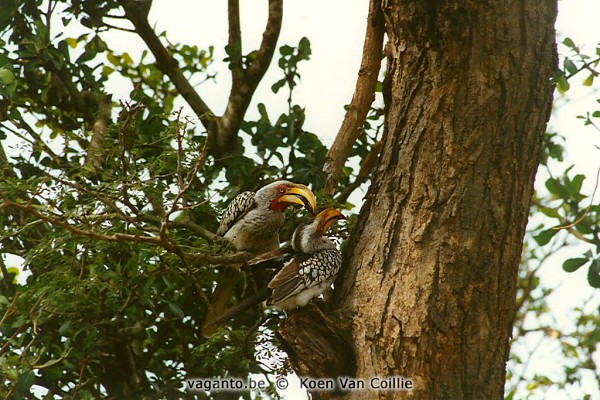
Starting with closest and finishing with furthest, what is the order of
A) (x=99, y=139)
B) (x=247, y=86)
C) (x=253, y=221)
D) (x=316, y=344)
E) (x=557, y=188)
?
1. (x=316, y=344)
2. (x=557, y=188)
3. (x=99, y=139)
4. (x=253, y=221)
5. (x=247, y=86)

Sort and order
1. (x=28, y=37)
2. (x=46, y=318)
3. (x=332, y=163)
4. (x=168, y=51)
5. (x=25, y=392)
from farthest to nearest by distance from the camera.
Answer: (x=168, y=51), (x=28, y=37), (x=332, y=163), (x=46, y=318), (x=25, y=392)

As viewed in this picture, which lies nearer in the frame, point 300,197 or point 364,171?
point 300,197

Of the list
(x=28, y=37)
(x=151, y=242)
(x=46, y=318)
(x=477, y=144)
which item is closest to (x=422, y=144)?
(x=477, y=144)

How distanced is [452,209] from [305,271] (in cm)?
55

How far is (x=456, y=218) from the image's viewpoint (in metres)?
2.58

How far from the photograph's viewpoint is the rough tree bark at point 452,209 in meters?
2.51

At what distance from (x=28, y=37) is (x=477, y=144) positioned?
2.11m

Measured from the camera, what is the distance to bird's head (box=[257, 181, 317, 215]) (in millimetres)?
3115

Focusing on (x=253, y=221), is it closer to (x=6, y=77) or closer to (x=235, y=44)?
(x=235, y=44)

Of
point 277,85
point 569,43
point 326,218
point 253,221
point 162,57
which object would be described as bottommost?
point 326,218

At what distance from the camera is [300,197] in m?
3.27

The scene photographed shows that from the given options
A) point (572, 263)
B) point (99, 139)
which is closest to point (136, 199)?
point (99, 139)

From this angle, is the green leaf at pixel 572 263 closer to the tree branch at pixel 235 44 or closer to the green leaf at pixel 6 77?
the tree branch at pixel 235 44

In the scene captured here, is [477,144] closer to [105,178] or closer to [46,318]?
[105,178]
